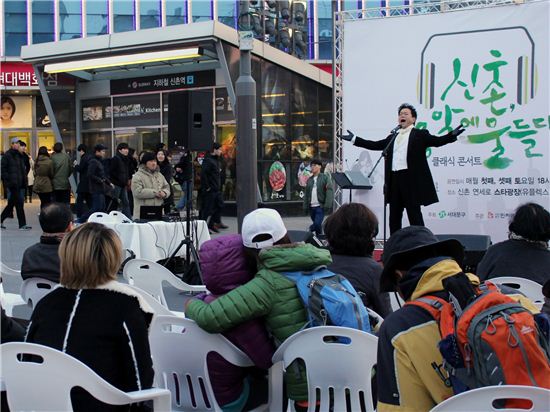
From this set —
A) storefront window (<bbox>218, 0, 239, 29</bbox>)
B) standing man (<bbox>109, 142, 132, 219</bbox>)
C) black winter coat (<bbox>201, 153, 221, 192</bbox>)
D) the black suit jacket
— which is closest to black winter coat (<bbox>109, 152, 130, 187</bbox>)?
standing man (<bbox>109, 142, 132, 219</bbox>)

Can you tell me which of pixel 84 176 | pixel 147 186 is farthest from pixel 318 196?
A: pixel 84 176

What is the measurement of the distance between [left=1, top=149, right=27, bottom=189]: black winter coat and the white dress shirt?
314 inches

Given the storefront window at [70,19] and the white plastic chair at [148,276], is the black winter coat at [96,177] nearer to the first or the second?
the white plastic chair at [148,276]

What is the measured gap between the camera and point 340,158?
10.1 metres

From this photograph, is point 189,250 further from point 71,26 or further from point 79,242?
point 71,26

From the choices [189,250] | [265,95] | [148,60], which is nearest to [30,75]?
[148,60]

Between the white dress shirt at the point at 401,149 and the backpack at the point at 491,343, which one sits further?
the white dress shirt at the point at 401,149

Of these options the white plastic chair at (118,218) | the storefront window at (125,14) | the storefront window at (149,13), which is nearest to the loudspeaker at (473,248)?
the white plastic chair at (118,218)

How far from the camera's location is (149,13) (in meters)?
31.2

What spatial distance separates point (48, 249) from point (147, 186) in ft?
18.7

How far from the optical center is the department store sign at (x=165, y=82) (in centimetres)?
1717

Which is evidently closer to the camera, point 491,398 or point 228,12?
point 491,398

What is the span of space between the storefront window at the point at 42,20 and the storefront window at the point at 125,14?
9.47ft

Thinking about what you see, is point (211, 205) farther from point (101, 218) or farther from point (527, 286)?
point (527, 286)
